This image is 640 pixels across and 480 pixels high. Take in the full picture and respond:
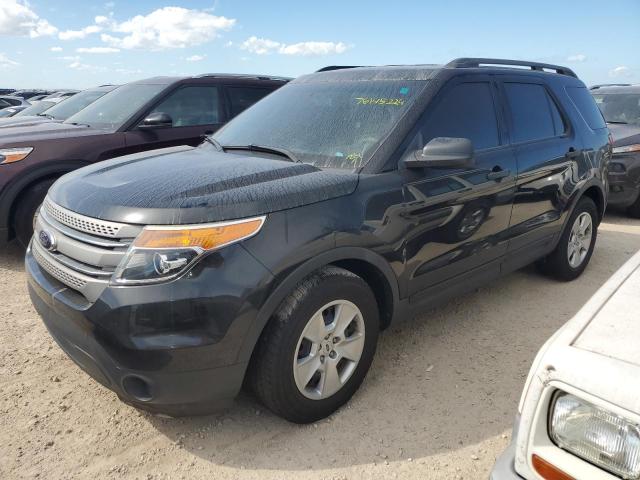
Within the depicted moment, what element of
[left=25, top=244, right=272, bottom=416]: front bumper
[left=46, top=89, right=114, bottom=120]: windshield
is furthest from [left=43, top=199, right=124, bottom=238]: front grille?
[left=46, top=89, right=114, bottom=120]: windshield

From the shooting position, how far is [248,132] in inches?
135

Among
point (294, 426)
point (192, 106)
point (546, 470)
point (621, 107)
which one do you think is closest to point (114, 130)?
point (192, 106)

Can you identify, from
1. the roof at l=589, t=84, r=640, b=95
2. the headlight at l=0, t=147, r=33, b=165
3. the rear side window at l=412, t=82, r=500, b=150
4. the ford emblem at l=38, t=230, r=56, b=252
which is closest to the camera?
the ford emblem at l=38, t=230, r=56, b=252

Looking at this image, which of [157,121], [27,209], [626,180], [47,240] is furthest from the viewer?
[626,180]

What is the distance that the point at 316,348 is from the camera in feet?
8.25

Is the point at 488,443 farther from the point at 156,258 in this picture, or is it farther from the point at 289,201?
the point at 156,258

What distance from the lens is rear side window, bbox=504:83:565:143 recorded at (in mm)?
3715

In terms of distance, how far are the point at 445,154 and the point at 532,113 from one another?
160 cm

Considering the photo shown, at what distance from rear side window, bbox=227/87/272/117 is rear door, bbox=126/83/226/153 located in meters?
0.15

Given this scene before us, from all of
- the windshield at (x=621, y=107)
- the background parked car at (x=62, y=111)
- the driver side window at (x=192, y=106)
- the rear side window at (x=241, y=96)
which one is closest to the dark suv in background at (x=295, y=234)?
the driver side window at (x=192, y=106)

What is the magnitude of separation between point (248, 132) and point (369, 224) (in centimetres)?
125

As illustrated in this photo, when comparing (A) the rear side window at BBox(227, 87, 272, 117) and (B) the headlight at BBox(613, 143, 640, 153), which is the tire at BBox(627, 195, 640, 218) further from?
(A) the rear side window at BBox(227, 87, 272, 117)

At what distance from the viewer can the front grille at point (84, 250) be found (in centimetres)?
→ 220

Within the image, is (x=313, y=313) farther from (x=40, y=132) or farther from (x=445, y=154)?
(x=40, y=132)
